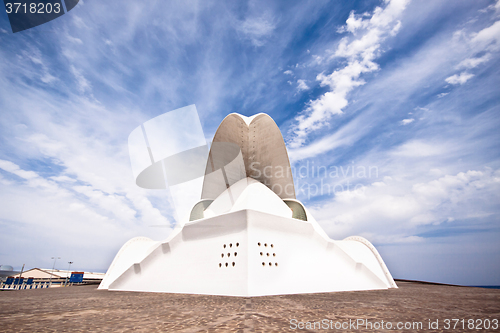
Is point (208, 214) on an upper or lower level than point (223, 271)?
upper

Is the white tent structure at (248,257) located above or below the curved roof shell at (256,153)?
below

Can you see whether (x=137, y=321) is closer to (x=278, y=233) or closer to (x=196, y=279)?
(x=196, y=279)

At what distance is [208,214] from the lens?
12.1m

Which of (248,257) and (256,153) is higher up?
(256,153)

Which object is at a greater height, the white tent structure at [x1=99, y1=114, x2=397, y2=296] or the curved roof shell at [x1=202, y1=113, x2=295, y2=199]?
the curved roof shell at [x1=202, y1=113, x2=295, y2=199]

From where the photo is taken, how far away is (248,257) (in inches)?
284

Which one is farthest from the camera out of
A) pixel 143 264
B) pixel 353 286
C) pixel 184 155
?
pixel 184 155

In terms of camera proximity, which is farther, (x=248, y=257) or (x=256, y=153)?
(x=256, y=153)

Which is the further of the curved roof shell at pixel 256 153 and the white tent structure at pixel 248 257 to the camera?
the curved roof shell at pixel 256 153

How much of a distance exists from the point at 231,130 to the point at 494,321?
568 inches

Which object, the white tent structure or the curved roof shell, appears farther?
the curved roof shell

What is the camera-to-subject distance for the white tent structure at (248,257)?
7.48m

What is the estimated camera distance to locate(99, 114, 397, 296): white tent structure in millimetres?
7480

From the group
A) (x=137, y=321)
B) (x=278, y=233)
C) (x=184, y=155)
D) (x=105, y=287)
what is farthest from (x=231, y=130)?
(x=137, y=321)
